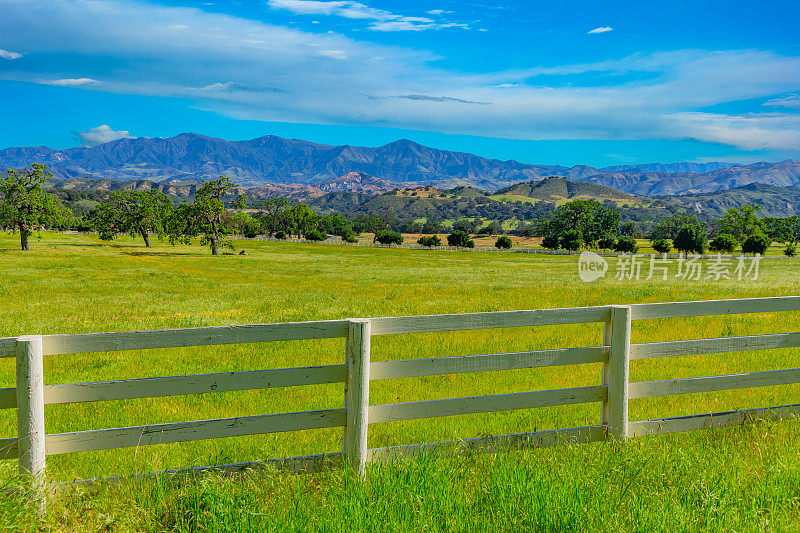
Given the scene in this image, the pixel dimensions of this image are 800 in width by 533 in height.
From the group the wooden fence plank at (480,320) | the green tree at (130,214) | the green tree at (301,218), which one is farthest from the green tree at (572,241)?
the wooden fence plank at (480,320)

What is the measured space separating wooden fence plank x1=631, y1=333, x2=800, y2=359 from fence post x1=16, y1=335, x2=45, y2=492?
6247 mm

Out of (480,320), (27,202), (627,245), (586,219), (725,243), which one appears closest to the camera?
(480,320)

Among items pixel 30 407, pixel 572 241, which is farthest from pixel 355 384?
pixel 572 241

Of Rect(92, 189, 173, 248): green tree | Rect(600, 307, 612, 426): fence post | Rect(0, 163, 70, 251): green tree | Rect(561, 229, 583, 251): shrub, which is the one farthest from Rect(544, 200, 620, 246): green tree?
Rect(600, 307, 612, 426): fence post

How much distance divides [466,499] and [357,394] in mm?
1430

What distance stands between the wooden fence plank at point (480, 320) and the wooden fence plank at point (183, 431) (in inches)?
39.8

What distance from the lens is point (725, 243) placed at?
114312mm

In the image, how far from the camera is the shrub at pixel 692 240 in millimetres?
115562

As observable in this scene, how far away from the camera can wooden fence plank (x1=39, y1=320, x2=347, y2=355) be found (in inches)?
188

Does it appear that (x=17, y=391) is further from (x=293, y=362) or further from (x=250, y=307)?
(x=250, y=307)

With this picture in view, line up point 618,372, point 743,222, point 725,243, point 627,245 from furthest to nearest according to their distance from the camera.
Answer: point 627,245
point 743,222
point 725,243
point 618,372

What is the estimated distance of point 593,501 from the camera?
16.1 ft

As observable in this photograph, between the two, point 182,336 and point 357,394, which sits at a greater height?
point 182,336

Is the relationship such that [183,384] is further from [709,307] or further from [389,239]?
[389,239]
